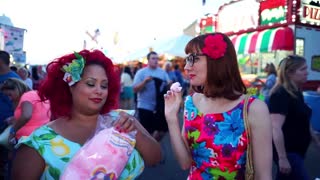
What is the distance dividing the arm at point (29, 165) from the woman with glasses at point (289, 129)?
185 cm

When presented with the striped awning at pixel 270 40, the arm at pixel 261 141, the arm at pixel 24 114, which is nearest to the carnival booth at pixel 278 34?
the striped awning at pixel 270 40

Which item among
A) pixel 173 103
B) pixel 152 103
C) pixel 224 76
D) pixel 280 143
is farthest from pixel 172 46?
pixel 224 76

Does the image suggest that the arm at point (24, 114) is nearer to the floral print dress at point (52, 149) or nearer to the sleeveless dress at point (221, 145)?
the floral print dress at point (52, 149)

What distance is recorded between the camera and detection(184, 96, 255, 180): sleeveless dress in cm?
193

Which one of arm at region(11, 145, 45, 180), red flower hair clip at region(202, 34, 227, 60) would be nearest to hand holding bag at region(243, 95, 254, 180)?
red flower hair clip at region(202, 34, 227, 60)

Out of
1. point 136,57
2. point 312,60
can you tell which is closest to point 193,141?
point 136,57

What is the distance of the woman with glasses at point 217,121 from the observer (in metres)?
1.91

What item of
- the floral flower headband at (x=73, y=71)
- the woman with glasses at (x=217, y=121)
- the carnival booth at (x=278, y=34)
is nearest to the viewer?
the floral flower headband at (x=73, y=71)

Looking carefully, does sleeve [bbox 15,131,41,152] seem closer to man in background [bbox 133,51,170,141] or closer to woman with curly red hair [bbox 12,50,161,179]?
woman with curly red hair [bbox 12,50,161,179]

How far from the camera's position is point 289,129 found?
281 cm

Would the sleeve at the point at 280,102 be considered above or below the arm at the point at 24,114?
above

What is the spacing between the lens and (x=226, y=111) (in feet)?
6.53

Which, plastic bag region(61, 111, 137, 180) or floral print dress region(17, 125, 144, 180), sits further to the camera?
floral print dress region(17, 125, 144, 180)

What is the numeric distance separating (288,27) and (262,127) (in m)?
10.9
